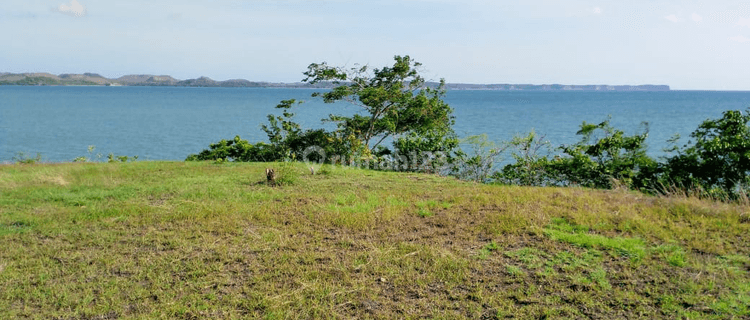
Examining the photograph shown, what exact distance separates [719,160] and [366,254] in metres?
Result: 7.27

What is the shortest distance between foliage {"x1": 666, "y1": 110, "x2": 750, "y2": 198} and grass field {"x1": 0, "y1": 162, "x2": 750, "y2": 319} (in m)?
1.55

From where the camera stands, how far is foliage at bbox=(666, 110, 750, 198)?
8.91 meters

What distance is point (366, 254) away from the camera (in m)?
5.68

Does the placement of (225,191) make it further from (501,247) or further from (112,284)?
(501,247)

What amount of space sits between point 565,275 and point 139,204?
6.30 meters

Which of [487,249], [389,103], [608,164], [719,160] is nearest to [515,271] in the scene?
[487,249]

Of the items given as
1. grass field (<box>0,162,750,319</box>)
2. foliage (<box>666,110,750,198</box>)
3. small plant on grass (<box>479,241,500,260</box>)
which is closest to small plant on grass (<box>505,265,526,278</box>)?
grass field (<box>0,162,750,319</box>)

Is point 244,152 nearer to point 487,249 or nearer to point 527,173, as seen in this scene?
point 527,173

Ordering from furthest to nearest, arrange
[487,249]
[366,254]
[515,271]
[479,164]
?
[479,164], [487,249], [366,254], [515,271]

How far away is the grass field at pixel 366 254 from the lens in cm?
444

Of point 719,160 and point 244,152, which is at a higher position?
point 719,160

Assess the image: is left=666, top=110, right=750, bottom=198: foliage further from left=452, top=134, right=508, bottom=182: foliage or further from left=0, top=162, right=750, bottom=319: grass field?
left=452, top=134, right=508, bottom=182: foliage

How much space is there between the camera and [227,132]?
4053 cm

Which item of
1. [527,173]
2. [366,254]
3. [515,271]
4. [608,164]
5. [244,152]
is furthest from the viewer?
[244,152]
